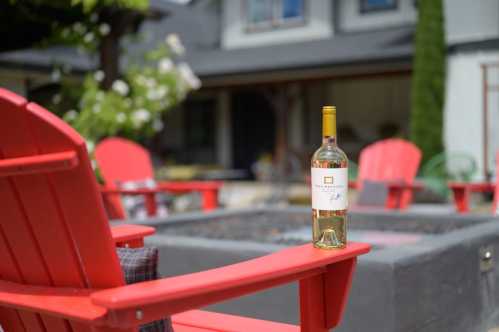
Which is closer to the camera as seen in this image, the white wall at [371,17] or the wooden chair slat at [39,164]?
the wooden chair slat at [39,164]

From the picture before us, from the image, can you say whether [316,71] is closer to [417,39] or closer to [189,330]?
[417,39]

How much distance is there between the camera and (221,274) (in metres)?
1.41

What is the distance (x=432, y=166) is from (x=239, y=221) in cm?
542

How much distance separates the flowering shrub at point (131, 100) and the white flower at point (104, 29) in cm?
44

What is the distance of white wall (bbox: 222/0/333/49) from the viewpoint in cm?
1356

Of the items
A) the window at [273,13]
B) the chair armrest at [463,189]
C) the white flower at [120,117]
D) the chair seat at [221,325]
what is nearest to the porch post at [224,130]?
the window at [273,13]

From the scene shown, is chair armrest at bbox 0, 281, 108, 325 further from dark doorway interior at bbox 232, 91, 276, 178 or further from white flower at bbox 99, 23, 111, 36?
dark doorway interior at bbox 232, 91, 276, 178

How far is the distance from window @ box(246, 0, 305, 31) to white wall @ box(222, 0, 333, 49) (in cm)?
12

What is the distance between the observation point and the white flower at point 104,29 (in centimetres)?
686

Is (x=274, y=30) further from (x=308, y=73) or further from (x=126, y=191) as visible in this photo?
(x=126, y=191)

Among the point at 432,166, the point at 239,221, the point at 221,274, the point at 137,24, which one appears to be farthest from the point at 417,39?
the point at 221,274

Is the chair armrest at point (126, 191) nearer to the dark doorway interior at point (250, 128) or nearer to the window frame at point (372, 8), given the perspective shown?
the window frame at point (372, 8)

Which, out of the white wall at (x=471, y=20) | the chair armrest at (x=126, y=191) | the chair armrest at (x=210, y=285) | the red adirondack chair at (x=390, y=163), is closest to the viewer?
the chair armrest at (x=210, y=285)

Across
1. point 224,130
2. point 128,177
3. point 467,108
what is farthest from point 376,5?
point 128,177
